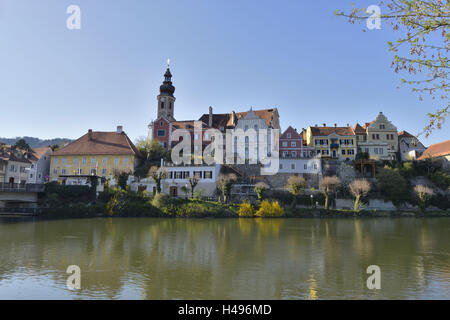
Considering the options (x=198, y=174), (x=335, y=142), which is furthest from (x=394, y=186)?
(x=198, y=174)

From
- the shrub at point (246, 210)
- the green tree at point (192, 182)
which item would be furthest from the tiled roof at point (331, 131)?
the green tree at point (192, 182)

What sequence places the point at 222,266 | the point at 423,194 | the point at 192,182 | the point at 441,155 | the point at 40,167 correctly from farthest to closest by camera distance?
1. the point at 40,167
2. the point at 441,155
3. the point at 192,182
4. the point at 423,194
5. the point at 222,266

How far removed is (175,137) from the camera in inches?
2499

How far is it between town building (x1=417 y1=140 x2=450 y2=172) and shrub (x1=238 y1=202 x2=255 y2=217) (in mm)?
33159

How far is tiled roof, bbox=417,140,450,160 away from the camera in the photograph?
2226 inches

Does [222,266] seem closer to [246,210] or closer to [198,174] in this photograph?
[246,210]

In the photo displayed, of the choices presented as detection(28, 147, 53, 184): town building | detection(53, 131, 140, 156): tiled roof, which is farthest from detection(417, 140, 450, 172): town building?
detection(28, 147, 53, 184): town building

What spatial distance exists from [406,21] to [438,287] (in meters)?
9.83

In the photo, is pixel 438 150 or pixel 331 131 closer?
pixel 438 150

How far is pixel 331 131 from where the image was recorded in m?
62.1

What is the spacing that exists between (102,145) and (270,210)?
34.7 meters

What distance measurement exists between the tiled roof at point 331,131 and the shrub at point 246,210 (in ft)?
88.3

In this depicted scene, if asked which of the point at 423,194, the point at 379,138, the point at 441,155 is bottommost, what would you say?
the point at 423,194

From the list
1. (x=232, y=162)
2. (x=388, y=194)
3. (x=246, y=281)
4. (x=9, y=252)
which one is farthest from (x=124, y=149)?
(x=246, y=281)
